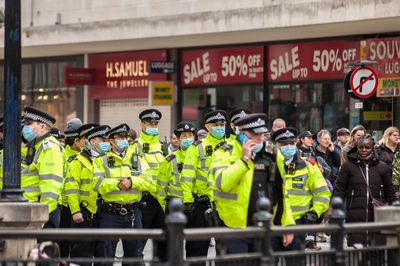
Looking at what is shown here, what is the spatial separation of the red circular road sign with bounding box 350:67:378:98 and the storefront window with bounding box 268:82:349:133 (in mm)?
3340

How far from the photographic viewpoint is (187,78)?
1009 inches

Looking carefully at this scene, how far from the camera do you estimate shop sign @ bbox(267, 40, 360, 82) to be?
73.8 ft

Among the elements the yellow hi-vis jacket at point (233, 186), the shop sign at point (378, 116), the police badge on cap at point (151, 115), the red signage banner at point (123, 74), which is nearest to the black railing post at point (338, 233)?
the yellow hi-vis jacket at point (233, 186)

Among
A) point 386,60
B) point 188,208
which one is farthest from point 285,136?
point 386,60

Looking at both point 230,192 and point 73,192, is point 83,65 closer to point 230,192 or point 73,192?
point 73,192

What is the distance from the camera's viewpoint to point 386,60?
21.4m

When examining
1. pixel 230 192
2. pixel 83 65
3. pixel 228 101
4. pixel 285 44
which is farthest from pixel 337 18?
pixel 230 192

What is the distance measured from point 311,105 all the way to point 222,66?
295cm

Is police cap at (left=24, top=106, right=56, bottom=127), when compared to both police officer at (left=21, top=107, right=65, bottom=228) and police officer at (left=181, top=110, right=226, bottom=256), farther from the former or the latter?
police officer at (left=181, top=110, right=226, bottom=256)

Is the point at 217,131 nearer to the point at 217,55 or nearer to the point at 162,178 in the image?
the point at 162,178

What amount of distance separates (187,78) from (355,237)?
1516 centimetres

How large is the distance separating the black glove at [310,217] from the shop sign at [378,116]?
36.2 feet

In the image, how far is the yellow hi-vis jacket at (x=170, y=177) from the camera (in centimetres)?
1260

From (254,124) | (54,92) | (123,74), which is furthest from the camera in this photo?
(54,92)
